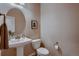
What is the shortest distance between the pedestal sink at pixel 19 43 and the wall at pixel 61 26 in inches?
7.8

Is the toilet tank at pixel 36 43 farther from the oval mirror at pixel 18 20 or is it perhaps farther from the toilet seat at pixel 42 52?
the oval mirror at pixel 18 20

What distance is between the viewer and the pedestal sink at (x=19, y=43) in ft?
4.70

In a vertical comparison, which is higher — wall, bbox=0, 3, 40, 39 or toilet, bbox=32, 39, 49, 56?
wall, bbox=0, 3, 40, 39

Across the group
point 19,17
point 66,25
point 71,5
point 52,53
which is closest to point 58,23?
point 66,25

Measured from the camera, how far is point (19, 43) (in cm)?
145

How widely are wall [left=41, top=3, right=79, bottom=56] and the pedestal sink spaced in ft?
0.65

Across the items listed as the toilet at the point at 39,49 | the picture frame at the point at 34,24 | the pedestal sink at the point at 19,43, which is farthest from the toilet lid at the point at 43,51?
the picture frame at the point at 34,24

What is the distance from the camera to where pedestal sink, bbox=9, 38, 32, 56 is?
143 cm

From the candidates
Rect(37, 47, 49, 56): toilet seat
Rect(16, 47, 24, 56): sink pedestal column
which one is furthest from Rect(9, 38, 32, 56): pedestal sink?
Rect(37, 47, 49, 56): toilet seat

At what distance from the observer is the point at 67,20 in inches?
59.1

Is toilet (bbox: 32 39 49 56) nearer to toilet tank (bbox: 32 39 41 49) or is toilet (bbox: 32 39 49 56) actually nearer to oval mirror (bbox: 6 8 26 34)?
toilet tank (bbox: 32 39 41 49)

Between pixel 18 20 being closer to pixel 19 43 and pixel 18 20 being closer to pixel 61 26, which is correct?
pixel 19 43

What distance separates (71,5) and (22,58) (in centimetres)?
82

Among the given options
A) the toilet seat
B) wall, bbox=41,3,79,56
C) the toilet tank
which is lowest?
the toilet seat
